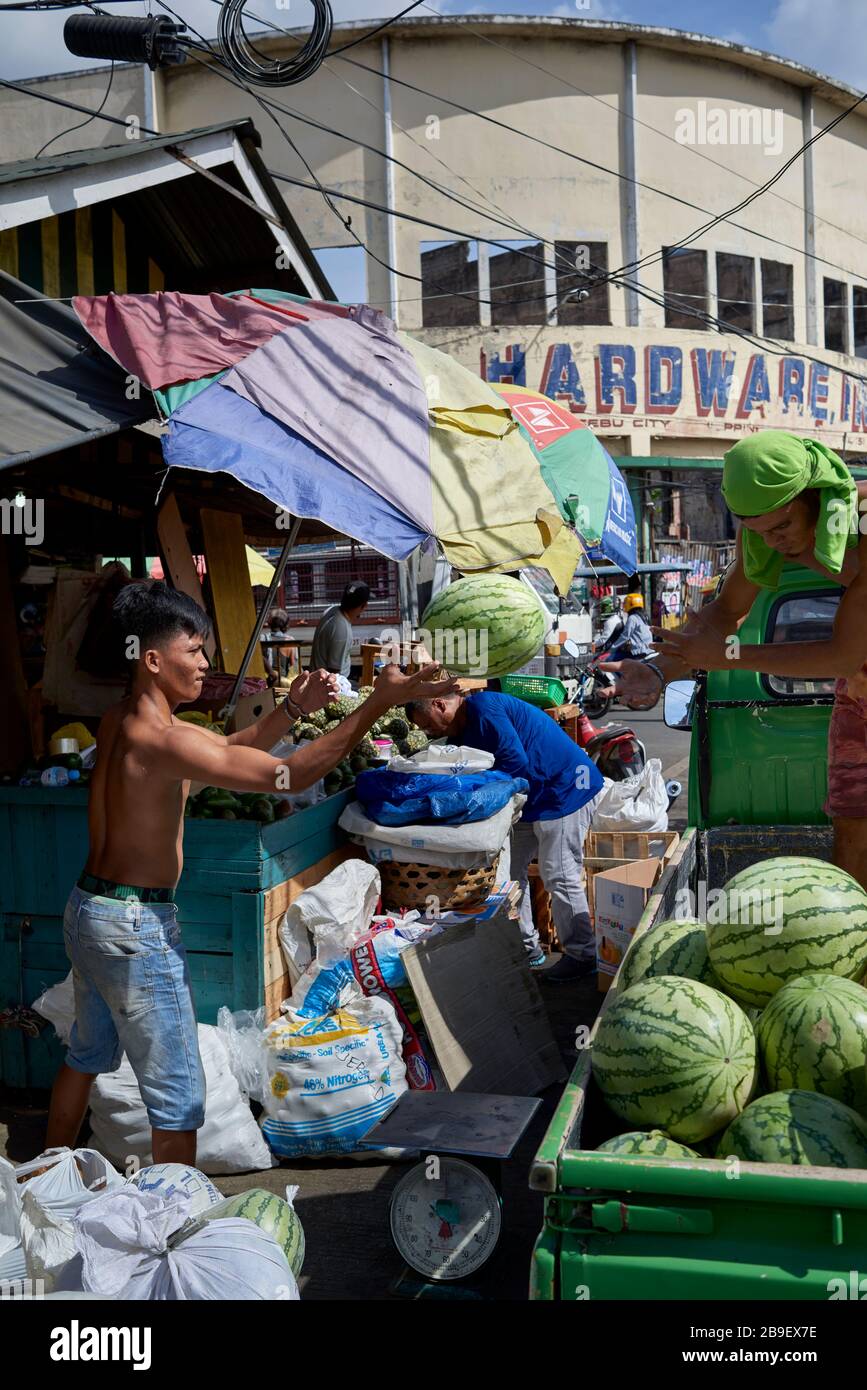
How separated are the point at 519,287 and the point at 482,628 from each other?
22502 mm

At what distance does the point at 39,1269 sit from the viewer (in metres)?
2.90

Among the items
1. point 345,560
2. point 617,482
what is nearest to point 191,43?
point 617,482

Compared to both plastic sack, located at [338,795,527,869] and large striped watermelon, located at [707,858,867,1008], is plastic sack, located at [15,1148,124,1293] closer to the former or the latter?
large striped watermelon, located at [707,858,867,1008]

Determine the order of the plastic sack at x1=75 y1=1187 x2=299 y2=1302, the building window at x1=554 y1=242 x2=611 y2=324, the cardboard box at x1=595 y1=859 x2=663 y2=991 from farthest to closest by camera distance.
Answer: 1. the building window at x1=554 y1=242 x2=611 y2=324
2. the cardboard box at x1=595 y1=859 x2=663 y2=991
3. the plastic sack at x1=75 y1=1187 x2=299 y2=1302

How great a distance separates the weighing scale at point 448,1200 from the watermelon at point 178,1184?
1.77 feet

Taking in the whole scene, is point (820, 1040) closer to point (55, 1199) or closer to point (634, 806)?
point (55, 1199)

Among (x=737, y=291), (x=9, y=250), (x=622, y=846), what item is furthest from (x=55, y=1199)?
(x=737, y=291)

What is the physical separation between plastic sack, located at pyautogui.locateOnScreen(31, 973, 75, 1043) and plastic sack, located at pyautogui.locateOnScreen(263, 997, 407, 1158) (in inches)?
32.8

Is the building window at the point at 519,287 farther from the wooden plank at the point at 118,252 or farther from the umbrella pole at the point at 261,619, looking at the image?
the umbrella pole at the point at 261,619

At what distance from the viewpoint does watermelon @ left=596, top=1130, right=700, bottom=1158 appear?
7.45 ft

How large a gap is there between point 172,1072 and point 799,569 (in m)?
3.82

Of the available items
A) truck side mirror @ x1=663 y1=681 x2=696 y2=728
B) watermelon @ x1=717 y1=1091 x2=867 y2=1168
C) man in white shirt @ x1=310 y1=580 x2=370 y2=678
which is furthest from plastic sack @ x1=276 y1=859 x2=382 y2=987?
man in white shirt @ x1=310 y1=580 x2=370 y2=678

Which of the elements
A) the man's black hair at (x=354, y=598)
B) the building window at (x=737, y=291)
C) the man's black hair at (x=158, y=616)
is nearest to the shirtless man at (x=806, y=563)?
the man's black hair at (x=158, y=616)
